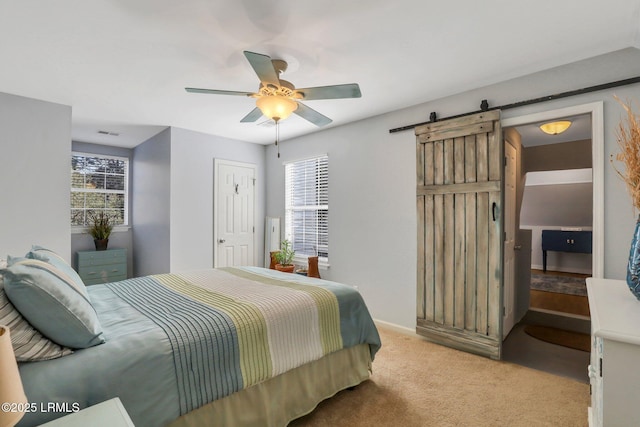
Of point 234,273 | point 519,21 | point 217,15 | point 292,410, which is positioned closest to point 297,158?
point 234,273

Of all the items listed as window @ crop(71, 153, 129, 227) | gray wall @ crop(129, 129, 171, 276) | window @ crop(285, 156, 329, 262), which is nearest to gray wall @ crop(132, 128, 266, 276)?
gray wall @ crop(129, 129, 171, 276)

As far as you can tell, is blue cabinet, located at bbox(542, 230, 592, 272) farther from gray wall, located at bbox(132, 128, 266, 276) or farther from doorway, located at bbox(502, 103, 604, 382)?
gray wall, located at bbox(132, 128, 266, 276)

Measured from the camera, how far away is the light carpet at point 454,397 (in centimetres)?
195

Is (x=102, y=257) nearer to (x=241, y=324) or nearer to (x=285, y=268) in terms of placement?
(x=285, y=268)

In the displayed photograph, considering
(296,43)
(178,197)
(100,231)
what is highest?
(296,43)

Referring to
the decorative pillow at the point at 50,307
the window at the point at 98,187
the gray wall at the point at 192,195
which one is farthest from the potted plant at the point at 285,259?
the window at the point at 98,187

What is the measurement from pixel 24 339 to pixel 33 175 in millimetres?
2937

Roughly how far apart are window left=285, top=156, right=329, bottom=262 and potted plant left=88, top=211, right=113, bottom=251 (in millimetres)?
3059

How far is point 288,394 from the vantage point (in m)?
1.85

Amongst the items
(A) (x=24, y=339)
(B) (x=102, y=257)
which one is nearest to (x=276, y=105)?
(A) (x=24, y=339)

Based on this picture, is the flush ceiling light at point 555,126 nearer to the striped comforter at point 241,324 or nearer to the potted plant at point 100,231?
the striped comforter at point 241,324

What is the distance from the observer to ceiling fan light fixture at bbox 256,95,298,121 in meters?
2.36

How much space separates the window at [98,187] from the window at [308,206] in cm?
317

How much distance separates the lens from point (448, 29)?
2.03 metres
